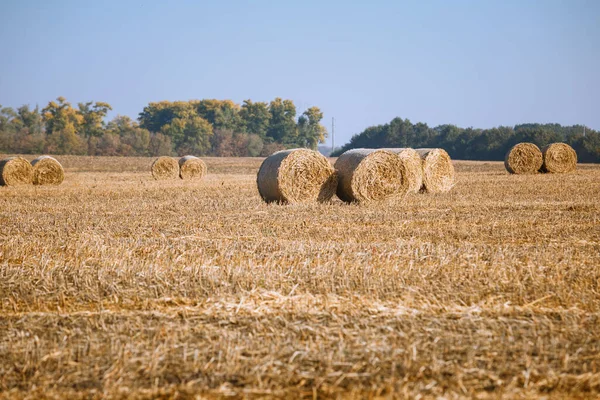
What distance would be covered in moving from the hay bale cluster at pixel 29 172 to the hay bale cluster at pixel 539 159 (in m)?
16.9

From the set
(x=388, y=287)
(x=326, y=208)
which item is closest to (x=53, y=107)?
(x=326, y=208)

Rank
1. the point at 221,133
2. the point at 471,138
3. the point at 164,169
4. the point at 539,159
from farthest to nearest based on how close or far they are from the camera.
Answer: the point at 221,133
the point at 471,138
the point at 539,159
the point at 164,169

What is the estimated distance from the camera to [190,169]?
2595 centimetres

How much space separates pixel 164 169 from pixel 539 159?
14746mm

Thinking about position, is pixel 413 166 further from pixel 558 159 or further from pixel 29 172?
pixel 29 172

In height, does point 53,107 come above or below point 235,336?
above

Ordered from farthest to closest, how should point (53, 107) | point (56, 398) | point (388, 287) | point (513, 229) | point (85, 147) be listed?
point (53, 107) → point (85, 147) → point (513, 229) → point (388, 287) → point (56, 398)

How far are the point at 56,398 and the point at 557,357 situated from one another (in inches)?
112

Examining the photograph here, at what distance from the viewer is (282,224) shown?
960cm

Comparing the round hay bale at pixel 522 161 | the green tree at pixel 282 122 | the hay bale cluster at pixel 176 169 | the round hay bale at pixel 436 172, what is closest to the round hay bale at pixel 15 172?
the hay bale cluster at pixel 176 169

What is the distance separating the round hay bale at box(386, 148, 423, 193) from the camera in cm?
1611

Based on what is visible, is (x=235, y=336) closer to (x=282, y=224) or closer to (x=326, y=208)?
(x=282, y=224)

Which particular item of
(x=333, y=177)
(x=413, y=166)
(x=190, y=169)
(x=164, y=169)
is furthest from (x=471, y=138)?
(x=333, y=177)

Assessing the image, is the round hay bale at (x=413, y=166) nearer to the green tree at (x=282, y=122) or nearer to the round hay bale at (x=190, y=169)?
the round hay bale at (x=190, y=169)
